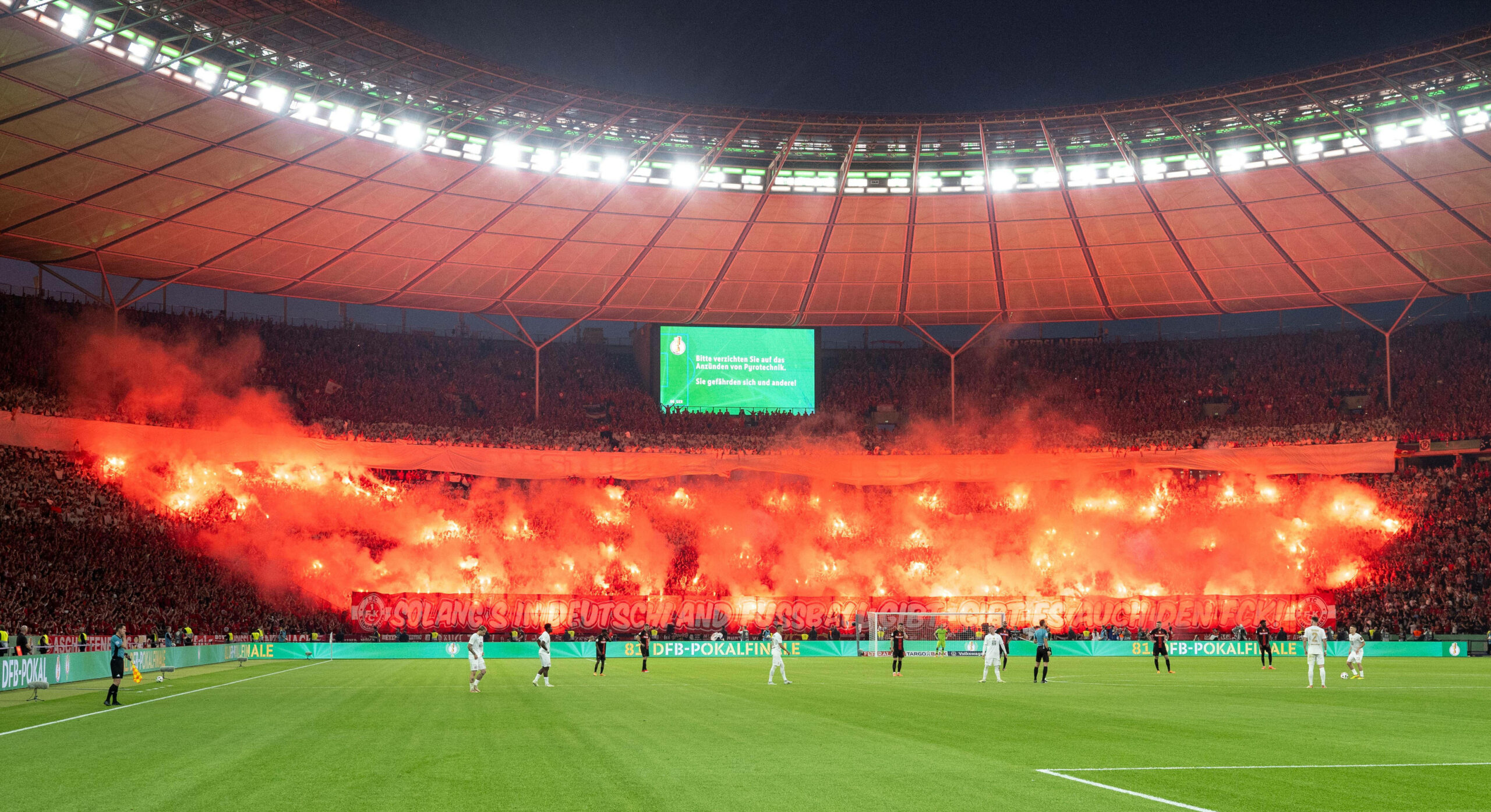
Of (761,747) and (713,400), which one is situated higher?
(713,400)

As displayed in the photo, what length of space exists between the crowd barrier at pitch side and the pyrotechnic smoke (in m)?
4.05

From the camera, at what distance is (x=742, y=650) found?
51094 millimetres

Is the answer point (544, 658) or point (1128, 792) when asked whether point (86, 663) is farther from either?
point (1128, 792)

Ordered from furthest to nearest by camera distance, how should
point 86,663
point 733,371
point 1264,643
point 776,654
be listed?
point 733,371, point 1264,643, point 86,663, point 776,654

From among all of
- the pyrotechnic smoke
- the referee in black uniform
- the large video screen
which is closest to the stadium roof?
the large video screen

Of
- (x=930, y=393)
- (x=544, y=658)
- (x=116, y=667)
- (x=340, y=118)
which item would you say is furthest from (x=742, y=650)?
(x=116, y=667)

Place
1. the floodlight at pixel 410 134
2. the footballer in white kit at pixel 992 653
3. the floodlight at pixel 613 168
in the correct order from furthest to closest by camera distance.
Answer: the floodlight at pixel 613 168 < the floodlight at pixel 410 134 < the footballer in white kit at pixel 992 653

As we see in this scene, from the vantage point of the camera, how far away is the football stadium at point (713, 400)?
32.1 metres

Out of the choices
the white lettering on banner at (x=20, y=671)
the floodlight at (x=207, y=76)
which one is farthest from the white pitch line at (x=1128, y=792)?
the floodlight at (x=207, y=76)

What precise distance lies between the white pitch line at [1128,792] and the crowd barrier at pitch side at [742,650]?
37269 mm

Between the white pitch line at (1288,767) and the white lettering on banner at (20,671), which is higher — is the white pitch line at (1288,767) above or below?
above

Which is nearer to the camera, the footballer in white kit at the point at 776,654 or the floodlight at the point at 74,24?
the footballer in white kit at the point at 776,654

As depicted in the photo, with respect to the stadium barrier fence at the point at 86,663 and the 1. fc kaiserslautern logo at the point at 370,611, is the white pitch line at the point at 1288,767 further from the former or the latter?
the 1. fc kaiserslautern logo at the point at 370,611

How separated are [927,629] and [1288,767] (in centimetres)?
3966
